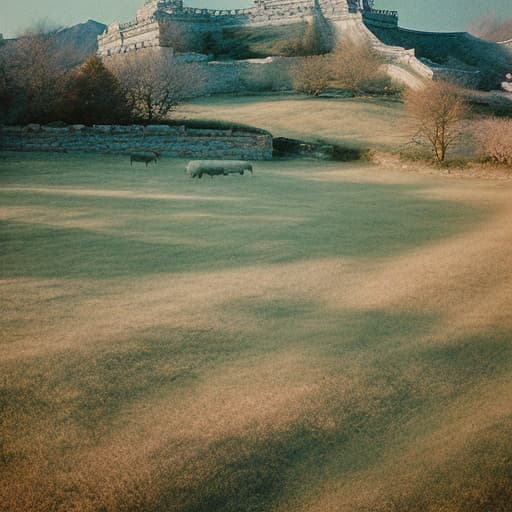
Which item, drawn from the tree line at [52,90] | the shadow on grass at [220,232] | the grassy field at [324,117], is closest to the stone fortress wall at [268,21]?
the grassy field at [324,117]

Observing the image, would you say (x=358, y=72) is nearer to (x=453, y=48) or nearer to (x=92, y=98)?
(x=92, y=98)

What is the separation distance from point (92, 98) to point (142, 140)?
3.41m

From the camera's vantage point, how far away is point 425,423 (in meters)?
3.54

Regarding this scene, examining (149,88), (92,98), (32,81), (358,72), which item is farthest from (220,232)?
(358,72)

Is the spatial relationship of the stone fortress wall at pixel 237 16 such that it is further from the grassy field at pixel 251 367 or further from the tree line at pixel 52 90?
the grassy field at pixel 251 367

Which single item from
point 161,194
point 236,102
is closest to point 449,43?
point 236,102

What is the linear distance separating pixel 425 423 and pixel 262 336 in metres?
1.84

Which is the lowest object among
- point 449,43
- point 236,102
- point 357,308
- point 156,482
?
point 156,482

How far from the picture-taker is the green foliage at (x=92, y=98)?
19.7m

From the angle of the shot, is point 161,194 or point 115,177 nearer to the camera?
point 161,194

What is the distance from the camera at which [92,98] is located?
20.1 meters

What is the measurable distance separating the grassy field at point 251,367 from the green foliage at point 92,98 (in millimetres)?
12149

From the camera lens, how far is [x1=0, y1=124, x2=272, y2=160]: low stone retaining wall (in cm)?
1777

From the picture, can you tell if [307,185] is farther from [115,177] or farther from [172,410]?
[172,410]
